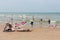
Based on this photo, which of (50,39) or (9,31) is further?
(9,31)

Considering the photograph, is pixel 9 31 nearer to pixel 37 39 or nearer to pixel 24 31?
pixel 24 31

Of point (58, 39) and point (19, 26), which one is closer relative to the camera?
point (58, 39)

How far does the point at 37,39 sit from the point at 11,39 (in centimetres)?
187

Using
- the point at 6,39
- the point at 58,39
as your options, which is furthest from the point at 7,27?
the point at 58,39

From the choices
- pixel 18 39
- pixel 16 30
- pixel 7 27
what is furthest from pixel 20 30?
pixel 18 39

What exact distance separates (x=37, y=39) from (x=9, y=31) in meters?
5.19

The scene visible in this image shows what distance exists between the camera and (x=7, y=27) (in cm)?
2006

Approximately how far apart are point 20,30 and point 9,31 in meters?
1.04

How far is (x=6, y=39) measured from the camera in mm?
14406

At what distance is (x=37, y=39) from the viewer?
14.4 metres

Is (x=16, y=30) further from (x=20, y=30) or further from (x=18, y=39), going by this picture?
(x=18, y=39)

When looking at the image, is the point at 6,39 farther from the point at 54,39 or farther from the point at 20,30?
the point at 20,30

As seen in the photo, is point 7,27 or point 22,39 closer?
point 22,39

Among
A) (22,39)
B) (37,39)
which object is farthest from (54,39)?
(22,39)
